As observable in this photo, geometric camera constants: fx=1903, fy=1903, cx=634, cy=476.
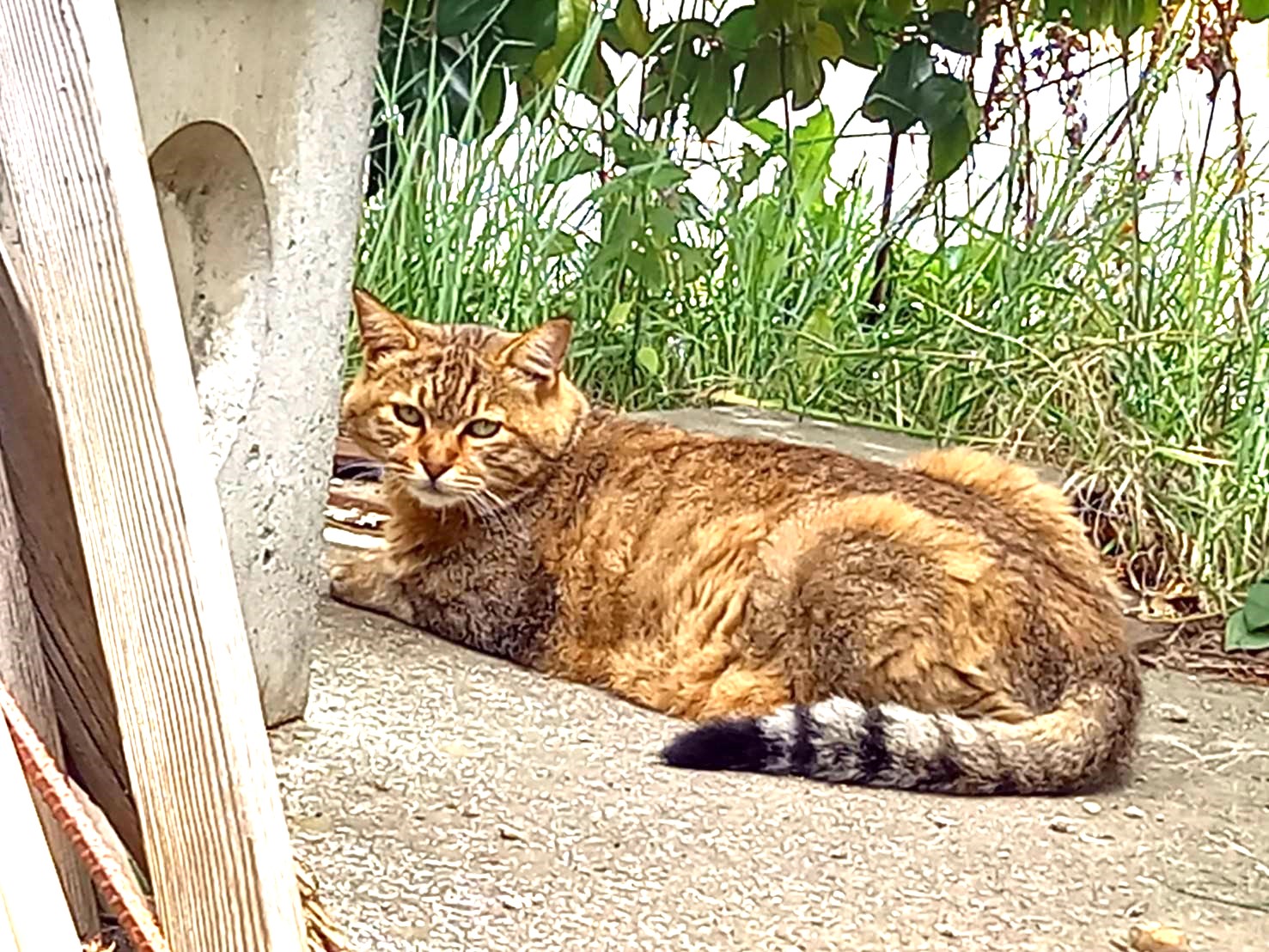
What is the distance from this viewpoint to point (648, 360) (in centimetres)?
565

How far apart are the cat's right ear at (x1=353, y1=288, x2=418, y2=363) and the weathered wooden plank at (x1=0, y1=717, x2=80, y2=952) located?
9.84 ft

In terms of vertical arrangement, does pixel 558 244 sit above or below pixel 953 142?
below

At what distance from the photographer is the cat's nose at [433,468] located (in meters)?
3.95

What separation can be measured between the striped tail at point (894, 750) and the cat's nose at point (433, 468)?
0.96m

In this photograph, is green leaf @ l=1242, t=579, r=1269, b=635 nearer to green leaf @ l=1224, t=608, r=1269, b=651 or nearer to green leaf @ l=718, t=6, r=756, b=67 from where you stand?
green leaf @ l=1224, t=608, r=1269, b=651

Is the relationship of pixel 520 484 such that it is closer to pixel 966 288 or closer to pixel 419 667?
pixel 419 667

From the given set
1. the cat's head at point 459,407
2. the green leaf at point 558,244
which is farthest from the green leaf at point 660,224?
the cat's head at point 459,407

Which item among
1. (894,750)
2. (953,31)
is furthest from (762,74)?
(894,750)

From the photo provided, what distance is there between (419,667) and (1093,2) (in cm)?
272

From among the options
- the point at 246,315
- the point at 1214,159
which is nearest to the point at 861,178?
the point at 1214,159

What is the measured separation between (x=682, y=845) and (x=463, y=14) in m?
2.89

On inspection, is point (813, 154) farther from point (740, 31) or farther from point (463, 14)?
point (463, 14)

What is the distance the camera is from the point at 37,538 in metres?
1.52

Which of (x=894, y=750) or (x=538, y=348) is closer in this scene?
(x=894, y=750)
